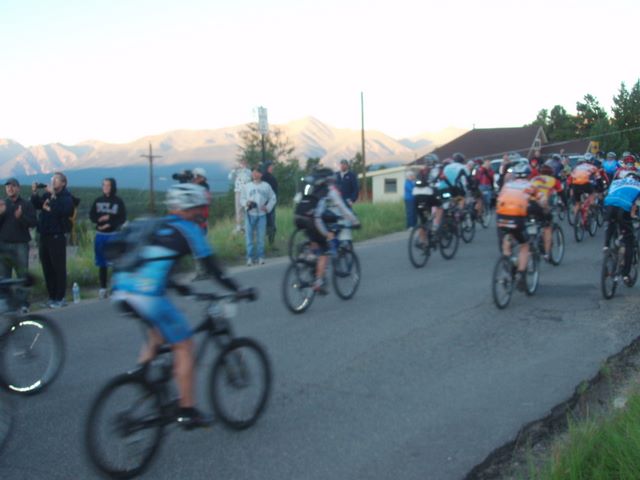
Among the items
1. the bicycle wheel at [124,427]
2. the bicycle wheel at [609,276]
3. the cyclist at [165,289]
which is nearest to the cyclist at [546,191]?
the bicycle wheel at [609,276]

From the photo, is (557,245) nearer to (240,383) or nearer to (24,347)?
(240,383)

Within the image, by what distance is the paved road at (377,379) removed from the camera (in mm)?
5273

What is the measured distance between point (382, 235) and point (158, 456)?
1645 cm

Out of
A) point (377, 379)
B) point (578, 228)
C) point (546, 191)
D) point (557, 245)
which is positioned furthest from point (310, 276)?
point (578, 228)

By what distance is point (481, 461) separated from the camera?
520 centimetres

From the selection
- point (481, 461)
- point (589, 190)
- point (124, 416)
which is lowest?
point (481, 461)

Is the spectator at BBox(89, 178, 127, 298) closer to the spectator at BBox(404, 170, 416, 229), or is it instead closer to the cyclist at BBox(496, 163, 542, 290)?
the cyclist at BBox(496, 163, 542, 290)

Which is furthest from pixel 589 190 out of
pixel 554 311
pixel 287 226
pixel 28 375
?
pixel 28 375

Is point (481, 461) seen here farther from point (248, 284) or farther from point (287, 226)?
point (287, 226)

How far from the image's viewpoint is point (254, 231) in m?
15.2

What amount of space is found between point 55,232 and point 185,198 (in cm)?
642

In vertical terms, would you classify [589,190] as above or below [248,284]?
above

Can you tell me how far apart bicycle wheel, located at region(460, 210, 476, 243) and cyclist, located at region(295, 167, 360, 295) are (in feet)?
Result: 24.3

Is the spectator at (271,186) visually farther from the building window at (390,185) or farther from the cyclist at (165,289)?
the building window at (390,185)
